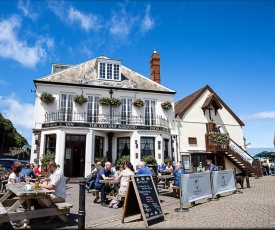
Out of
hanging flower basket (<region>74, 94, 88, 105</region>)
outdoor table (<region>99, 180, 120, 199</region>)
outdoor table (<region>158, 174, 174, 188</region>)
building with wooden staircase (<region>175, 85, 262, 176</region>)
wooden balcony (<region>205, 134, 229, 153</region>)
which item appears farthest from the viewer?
building with wooden staircase (<region>175, 85, 262, 176</region>)

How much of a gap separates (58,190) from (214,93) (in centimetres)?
2123

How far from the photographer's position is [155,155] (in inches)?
741

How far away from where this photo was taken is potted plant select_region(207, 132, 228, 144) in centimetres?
2131

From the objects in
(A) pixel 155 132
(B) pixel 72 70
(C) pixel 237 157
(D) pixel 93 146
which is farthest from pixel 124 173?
(C) pixel 237 157

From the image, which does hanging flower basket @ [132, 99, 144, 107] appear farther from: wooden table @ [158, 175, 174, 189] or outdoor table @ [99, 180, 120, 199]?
outdoor table @ [99, 180, 120, 199]

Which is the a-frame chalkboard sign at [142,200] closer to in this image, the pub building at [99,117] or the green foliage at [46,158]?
the pub building at [99,117]

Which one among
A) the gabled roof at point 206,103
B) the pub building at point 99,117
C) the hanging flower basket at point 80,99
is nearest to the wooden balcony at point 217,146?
the pub building at point 99,117

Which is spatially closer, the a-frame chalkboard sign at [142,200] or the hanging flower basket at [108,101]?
the a-frame chalkboard sign at [142,200]

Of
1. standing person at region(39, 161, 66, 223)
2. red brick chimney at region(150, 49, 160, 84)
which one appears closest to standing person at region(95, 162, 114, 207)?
standing person at region(39, 161, 66, 223)

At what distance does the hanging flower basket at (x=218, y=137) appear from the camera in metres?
21.3

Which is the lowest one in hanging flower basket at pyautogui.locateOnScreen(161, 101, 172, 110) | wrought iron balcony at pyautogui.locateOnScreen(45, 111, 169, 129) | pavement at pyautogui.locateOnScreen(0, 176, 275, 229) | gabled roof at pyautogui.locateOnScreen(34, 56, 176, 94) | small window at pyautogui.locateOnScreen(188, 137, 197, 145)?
pavement at pyautogui.locateOnScreen(0, 176, 275, 229)

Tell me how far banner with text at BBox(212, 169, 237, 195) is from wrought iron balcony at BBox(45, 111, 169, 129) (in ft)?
31.2

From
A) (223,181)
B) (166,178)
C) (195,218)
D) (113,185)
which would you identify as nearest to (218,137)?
(223,181)

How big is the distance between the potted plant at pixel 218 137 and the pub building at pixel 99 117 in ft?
12.3
